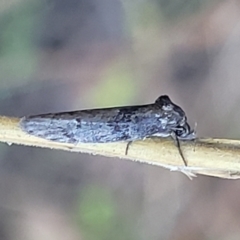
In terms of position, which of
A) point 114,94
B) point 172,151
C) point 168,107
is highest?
point 114,94

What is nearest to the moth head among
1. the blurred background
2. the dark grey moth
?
the dark grey moth

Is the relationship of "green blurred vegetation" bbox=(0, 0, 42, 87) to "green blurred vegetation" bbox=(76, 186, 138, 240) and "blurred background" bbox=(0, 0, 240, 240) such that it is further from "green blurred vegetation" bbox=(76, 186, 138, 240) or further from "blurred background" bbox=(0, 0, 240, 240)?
"green blurred vegetation" bbox=(76, 186, 138, 240)

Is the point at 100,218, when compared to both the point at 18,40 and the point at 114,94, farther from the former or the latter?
the point at 18,40

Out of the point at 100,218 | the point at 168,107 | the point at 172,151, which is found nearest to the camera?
the point at 172,151

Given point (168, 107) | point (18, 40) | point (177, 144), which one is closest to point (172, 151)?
point (177, 144)

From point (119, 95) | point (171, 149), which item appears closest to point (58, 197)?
point (119, 95)

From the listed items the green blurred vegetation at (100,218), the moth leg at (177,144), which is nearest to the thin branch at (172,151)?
the moth leg at (177,144)
